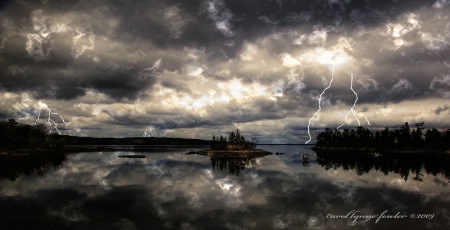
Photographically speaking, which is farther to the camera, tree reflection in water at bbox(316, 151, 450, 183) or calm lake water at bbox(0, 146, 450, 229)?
tree reflection in water at bbox(316, 151, 450, 183)

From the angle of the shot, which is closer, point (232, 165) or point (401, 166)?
point (401, 166)

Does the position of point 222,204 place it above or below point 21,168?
below

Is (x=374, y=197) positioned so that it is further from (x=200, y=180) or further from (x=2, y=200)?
(x=2, y=200)

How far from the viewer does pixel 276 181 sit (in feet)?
226

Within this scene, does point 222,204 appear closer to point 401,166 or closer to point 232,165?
point 232,165

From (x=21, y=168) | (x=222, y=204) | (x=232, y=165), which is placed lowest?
(x=232, y=165)

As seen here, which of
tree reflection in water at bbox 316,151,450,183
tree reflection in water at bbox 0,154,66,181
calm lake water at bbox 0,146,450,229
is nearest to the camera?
calm lake water at bbox 0,146,450,229

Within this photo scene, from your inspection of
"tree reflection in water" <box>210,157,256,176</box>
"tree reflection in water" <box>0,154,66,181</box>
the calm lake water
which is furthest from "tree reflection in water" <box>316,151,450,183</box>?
"tree reflection in water" <box>0,154,66,181</box>

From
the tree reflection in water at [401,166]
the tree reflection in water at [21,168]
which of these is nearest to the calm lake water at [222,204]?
the tree reflection in water at [21,168]

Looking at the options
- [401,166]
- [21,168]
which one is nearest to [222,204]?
[21,168]

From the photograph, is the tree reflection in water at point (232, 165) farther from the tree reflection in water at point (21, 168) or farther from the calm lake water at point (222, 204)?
the tree reflection in water at point (21, 168)

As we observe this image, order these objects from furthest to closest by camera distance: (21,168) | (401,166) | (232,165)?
(232,165) < (401,166) < (21,168)

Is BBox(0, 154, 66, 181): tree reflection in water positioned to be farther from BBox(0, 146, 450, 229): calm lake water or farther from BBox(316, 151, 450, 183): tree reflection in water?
BBox(316, 151, 450, 183): tree reflection in water

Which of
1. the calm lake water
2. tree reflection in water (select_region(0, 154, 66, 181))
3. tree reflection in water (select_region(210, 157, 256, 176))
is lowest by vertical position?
tree reflection in water (select_region(210, 157, 256, 176))
